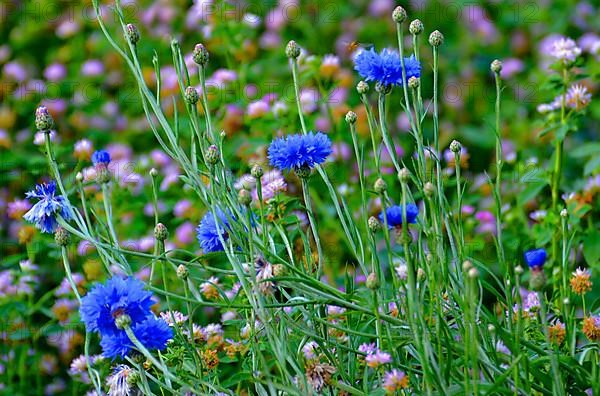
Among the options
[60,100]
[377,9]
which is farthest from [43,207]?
[377,9]

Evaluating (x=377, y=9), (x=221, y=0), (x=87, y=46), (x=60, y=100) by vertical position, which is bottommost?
(x=221, y=0)

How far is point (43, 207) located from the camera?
1.32 m

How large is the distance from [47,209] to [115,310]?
0.22m

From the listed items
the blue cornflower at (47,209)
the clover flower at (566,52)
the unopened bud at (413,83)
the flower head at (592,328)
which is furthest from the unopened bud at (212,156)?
the clover flower at (566,52)

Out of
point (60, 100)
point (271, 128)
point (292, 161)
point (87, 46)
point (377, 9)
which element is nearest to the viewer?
point (292, 161)

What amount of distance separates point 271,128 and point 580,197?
686 millimetres

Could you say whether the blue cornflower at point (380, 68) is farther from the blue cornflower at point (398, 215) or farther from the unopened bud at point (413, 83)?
the blue cornflower at point (398, 215)

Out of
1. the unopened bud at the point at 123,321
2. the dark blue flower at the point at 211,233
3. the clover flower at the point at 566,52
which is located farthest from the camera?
the clover flower at the point at 566,52

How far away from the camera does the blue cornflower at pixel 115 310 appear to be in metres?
1.17

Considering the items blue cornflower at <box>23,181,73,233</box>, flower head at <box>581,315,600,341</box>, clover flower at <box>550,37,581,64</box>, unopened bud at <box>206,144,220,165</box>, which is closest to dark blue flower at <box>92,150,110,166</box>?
blue cornflower at <box>23,181,73,233</box>

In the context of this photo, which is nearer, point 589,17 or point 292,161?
point 292,161

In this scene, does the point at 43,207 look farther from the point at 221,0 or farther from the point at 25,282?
the point at 221,0

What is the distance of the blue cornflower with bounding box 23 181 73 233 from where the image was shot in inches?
51.9

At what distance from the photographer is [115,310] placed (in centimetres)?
119
